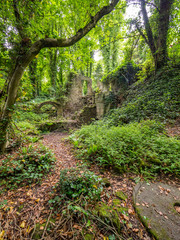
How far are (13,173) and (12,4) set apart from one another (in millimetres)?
4516

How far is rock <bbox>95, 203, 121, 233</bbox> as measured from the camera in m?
1.53

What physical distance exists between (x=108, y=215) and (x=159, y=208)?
1051 millimetres

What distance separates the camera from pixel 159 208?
186 centimetres

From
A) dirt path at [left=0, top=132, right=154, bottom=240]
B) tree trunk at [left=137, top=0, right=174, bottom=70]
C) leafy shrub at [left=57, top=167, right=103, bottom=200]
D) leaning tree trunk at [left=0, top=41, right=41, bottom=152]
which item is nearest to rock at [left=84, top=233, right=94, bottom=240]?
dirt path at [left=0, top=132, right=154, bottom=240]

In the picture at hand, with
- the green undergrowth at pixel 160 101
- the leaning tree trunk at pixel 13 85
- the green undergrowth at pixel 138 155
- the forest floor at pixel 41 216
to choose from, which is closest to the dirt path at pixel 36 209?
the forest floor at pixel 41 216

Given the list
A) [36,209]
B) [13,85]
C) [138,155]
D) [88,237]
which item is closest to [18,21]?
[13,85]

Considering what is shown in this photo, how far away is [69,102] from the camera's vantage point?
15898mm

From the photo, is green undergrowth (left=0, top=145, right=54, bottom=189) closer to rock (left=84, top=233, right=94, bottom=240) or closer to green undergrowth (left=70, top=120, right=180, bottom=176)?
green undergrowth (left=70, top=120, right=180, bottom=176)

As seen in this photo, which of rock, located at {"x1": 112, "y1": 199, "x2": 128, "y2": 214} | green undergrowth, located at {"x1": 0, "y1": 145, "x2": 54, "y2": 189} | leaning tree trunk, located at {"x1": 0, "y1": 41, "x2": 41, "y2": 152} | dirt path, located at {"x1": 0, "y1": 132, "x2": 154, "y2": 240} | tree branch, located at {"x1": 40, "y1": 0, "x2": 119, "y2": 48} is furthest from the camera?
tree branch, located at {"x1": 40, "y1": 0, "x2": 119, "y2": 48}

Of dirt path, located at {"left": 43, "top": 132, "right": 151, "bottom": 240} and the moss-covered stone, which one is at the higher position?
the moss-covered stone

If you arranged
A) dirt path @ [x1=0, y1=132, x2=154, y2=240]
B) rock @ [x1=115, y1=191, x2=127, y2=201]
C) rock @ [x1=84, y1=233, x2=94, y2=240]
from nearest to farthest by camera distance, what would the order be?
rock @ [x1=84, y1=233, x2=94, y2=240], dirt path @ [x1=0, y1=132, x2=154, y2=240], rock @ [x1=115, y1=191, x2=127, y2=201]

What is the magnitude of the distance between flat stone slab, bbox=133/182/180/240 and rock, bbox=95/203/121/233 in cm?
46

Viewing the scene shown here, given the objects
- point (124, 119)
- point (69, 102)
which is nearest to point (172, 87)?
point (124, 119)

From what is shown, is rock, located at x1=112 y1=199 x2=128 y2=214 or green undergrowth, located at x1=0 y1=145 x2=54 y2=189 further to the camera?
green undergrowth, located at x1=0 y1=145 x2=54 y2=189
